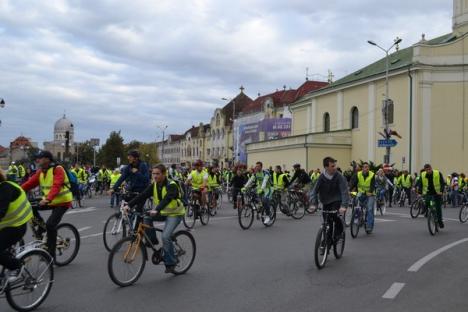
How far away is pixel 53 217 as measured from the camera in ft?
29.3

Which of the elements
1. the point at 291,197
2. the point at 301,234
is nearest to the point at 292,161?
the point at 291,197

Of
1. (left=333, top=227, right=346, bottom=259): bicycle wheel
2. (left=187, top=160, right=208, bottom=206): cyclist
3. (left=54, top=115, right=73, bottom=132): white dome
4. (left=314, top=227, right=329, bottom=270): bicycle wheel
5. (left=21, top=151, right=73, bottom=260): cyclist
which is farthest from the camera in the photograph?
(left=54, top=115, right=73, bottom=132): white dome

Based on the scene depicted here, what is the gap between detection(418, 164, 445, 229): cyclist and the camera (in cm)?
1512

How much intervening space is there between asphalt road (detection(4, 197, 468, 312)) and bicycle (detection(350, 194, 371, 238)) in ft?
1.30

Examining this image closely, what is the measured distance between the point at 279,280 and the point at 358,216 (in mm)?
6314

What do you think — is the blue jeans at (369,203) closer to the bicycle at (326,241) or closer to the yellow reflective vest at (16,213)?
the bicycle at (326,241)

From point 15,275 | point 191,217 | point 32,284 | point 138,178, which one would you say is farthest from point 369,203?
point 15,275

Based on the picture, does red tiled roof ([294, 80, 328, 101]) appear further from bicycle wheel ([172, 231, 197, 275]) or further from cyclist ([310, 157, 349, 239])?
bicycle wheel ([172, 231, 197, 275])

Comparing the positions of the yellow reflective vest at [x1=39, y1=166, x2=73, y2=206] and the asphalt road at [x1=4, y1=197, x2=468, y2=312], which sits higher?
the yellow reflective vest at [x1=39, y1=166, x2=73, y2=206]

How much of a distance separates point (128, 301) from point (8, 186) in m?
2.03

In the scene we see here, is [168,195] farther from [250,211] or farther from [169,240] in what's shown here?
[250,211]

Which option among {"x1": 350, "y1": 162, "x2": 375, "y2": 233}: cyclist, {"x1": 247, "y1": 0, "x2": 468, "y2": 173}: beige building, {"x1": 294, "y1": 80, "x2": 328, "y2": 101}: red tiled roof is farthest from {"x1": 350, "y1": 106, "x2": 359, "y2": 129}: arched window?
{"x1": 350, "y1": 162, "x2": 375, "y2": 233}: cyclist

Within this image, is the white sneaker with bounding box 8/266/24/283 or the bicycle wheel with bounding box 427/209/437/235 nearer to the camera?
the white sneaker with bounding box 8/266/24/283

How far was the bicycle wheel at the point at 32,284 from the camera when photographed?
632 centimetres
